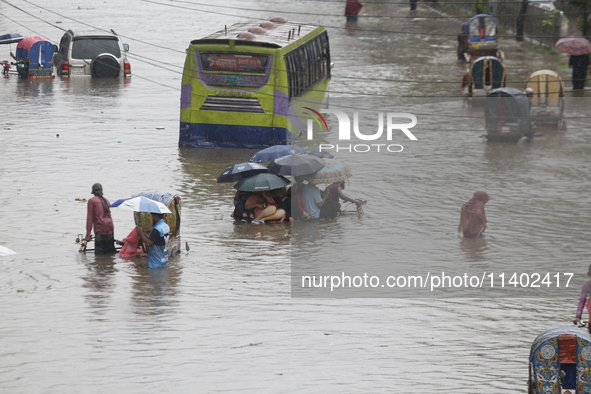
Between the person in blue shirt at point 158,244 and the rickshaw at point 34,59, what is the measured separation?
20.0 metres

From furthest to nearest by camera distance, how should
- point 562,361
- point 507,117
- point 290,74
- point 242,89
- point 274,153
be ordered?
point 507,117 → point 290,74 → point 242,89 → point 274,153 → point 562,361

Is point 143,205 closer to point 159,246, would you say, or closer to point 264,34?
point 159,246

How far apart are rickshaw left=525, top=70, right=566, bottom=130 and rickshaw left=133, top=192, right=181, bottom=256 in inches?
523

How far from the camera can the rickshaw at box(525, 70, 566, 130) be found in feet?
86.1

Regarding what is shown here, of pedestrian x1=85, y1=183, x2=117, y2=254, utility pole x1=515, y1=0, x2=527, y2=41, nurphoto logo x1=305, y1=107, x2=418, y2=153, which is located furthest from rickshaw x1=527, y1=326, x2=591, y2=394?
utility pole x1=515, y1=0, x2=527, y2=41

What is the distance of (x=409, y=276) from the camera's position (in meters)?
14.4

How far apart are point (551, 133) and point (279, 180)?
35.5ft

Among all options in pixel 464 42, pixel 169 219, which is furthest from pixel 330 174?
pixel 464 42

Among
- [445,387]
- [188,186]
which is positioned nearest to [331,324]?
[445,387]

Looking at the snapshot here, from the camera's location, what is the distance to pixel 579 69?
30.8 meters

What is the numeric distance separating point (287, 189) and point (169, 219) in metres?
3.21

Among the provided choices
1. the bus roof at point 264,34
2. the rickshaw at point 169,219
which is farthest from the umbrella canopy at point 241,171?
the bus roof at point 264,34

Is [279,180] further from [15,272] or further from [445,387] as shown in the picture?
[445,387]

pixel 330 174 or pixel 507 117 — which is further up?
pixel 507 117
